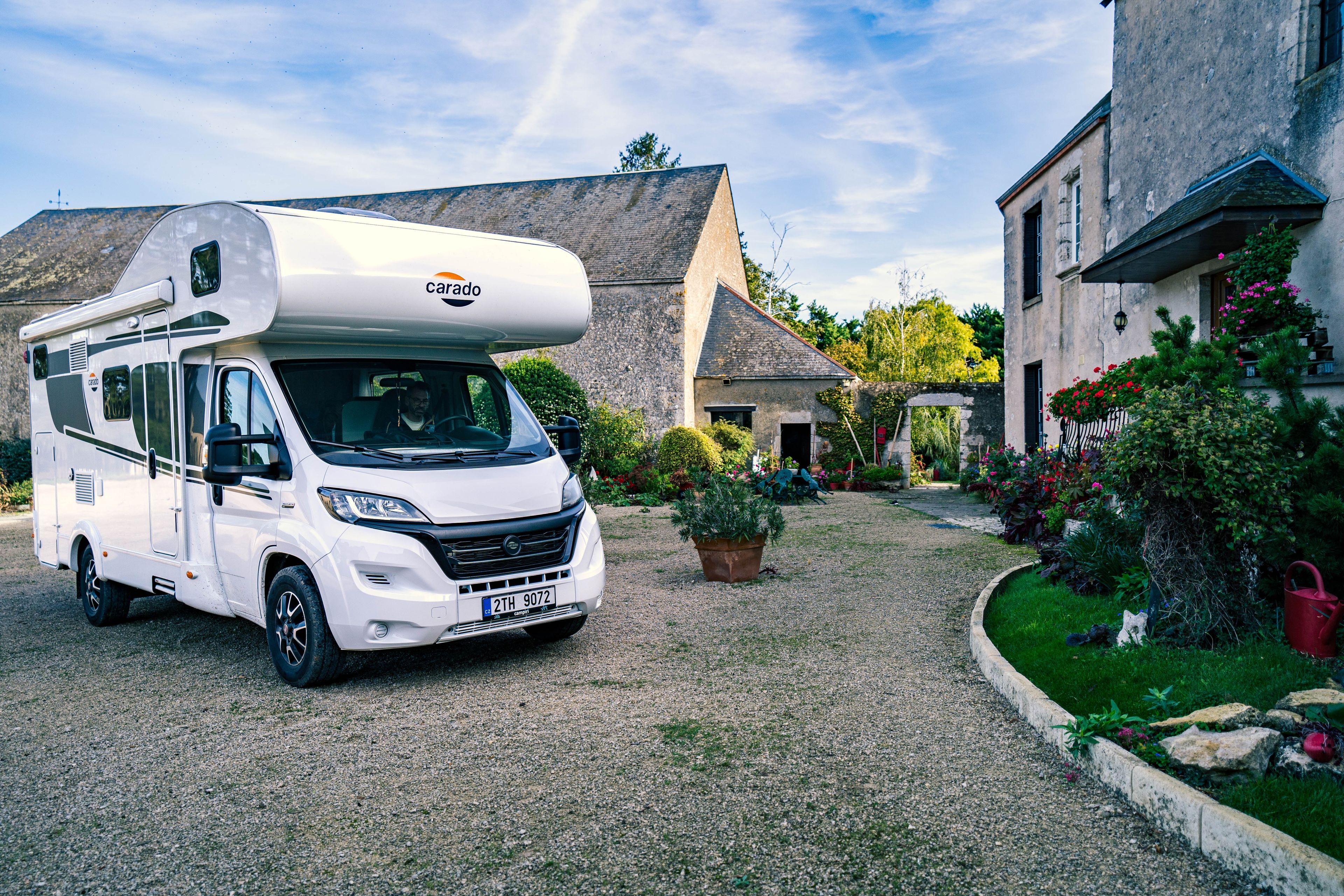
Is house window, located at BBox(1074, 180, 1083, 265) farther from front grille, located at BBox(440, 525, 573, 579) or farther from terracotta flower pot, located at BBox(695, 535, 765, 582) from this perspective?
front grille, located at BBox(440, 525, 573, 579)

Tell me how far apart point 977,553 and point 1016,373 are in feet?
24.7

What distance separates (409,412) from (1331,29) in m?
8.17

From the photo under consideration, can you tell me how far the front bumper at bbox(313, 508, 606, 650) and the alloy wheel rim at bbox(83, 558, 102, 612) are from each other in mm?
3513

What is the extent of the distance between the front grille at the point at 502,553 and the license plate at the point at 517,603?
0.14 meters

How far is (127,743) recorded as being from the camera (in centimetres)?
434

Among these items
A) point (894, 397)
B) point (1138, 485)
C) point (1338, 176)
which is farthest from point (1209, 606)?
point (894, 397)

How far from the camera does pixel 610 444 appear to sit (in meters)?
19.5

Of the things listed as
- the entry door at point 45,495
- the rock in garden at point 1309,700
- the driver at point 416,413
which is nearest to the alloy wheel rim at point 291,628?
the driver at point 416,413

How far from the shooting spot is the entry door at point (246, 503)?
527 centimetres

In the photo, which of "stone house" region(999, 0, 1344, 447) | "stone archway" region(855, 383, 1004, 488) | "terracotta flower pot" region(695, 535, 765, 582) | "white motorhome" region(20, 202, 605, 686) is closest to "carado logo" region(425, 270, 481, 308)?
"white motorhome" region(20, 202, 605, 686)

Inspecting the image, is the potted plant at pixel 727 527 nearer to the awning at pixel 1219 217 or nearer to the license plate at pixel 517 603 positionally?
the license plate at pixel 517 603

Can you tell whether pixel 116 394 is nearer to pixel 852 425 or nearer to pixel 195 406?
pixel 195 406

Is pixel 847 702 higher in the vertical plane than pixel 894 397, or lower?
lower

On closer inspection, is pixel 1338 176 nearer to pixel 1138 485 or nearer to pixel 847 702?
pixel 1138 485
